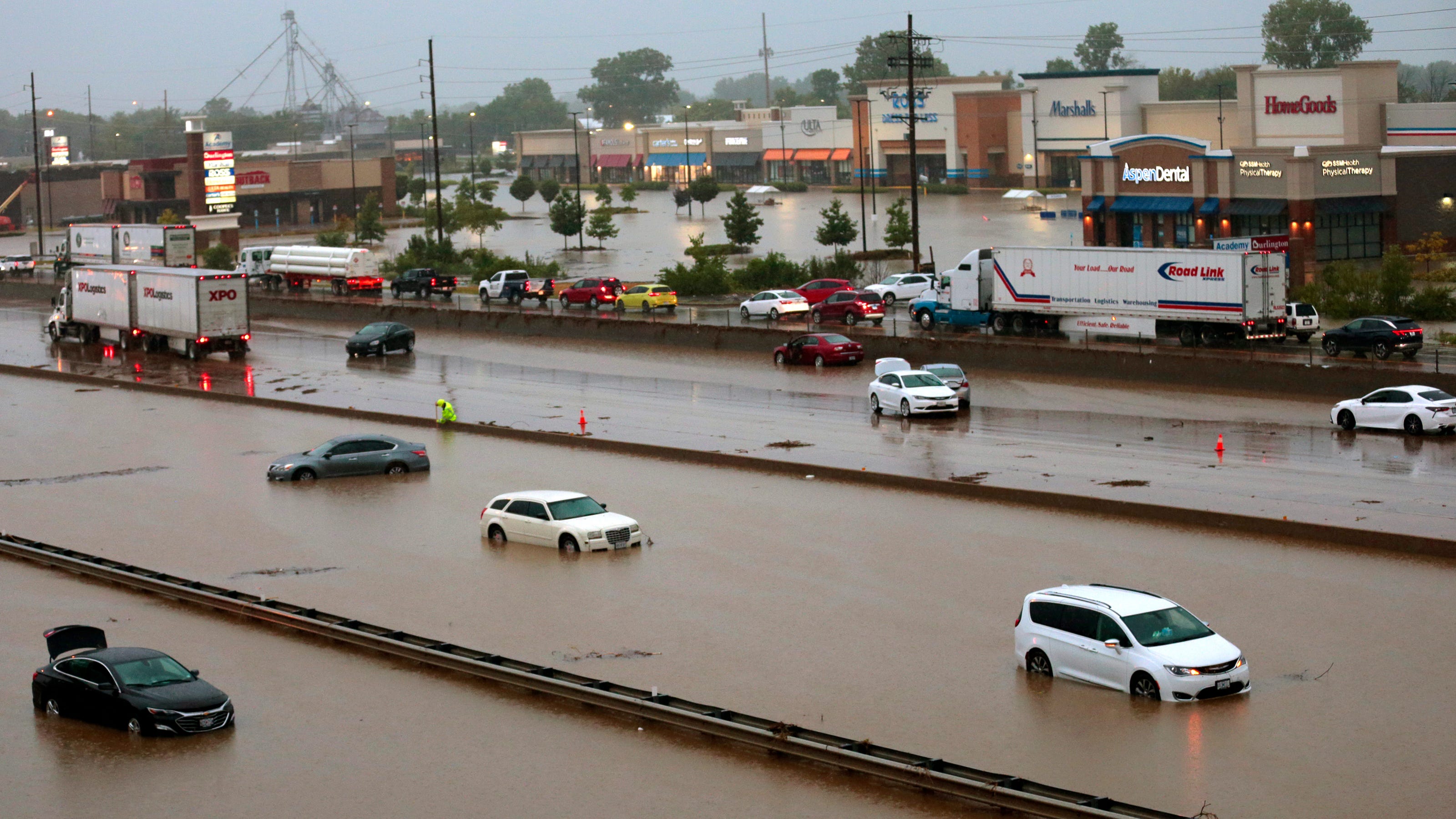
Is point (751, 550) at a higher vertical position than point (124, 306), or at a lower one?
lower

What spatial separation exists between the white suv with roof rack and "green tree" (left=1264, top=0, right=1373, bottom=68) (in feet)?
636

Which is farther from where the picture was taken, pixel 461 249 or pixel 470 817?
pixel 461 249

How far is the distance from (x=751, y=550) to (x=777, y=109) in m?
142

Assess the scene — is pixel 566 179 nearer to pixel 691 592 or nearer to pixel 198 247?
pixel 198 247

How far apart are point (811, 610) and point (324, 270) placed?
53.3 m

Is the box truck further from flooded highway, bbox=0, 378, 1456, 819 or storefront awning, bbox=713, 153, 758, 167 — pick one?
storefront awning, bbox=713, 153, 758, 167

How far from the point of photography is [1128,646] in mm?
16969

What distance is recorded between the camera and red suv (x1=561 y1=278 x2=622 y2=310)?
58.2 meters

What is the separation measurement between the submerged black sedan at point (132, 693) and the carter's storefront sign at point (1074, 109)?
10060cm

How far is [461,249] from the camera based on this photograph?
96500 millimetres

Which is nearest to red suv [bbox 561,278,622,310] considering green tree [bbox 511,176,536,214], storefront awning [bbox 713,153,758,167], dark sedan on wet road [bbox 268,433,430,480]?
dark sedan on wet road [bbox 268,433,430,480]

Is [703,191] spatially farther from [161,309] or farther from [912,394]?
[912,394]

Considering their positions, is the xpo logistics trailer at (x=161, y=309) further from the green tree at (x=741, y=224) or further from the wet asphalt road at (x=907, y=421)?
the green tree at (x=741, y=224)

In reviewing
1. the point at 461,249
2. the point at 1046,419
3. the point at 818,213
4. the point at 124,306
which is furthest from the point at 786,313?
the point at 818,213
